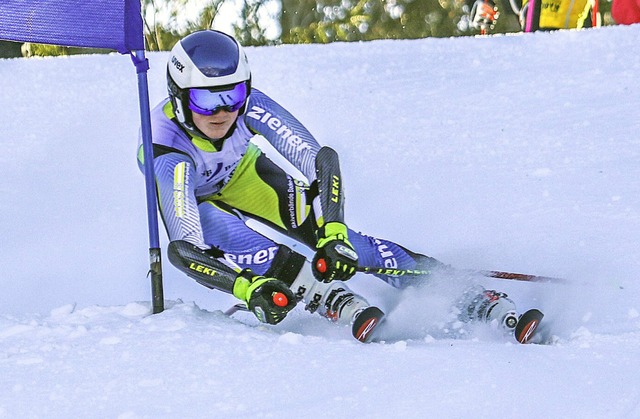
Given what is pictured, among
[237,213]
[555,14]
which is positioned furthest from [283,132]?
[555,14]

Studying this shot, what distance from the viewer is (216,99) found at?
337cm

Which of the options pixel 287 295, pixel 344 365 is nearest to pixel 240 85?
pixel 287 295

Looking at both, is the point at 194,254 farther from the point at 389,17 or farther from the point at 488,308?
the point at 389,17

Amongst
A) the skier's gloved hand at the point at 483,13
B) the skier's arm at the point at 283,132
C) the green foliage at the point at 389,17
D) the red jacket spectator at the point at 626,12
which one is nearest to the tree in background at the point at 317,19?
the green foliage at the point at 389,17

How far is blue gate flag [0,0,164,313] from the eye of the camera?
10.2 feet

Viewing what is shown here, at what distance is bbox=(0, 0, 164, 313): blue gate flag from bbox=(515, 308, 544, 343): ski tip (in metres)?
1.19

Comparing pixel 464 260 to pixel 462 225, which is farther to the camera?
pixel 462 225

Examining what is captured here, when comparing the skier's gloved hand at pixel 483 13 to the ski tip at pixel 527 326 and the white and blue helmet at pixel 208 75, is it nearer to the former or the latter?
the white and blue helmet at pixel 208 75

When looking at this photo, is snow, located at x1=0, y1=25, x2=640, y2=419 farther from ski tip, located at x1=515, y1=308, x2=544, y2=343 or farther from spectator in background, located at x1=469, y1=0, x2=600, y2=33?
spectator in background, located at x1=469, y1=0, x2=600, y2=33

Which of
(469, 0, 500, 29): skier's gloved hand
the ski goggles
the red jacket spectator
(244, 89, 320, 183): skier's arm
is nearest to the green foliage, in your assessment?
(469, 0, 500, 29): skier's gloved hand

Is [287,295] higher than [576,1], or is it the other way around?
[576,1]

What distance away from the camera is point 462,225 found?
15.1 feet

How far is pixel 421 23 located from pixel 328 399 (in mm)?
19064

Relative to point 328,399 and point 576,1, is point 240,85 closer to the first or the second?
point 328,399
